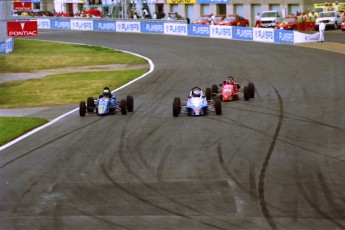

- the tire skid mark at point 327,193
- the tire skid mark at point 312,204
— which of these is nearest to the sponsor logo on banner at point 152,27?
the tire skid mark at point 327,193

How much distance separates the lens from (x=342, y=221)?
13.0m

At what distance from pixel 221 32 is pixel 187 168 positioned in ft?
176

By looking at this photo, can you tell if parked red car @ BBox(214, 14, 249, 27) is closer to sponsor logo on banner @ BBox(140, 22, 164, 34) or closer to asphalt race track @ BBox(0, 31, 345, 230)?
sponsor logo on banner @ BBox(140, 22, 164, 34)

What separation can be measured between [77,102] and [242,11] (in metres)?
59.0

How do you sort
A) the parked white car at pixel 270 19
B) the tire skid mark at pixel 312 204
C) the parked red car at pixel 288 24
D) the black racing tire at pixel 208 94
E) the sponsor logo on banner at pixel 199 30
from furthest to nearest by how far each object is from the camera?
the parked white car at pixel 270 19 → the sponsor logo on banner at pixel 199 30 → the parked red car at pixel 288 24 → the black racing tire at pixel 208 94 → the tire skid mark at pixel 312 204

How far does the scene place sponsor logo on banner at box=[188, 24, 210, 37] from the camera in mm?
72125

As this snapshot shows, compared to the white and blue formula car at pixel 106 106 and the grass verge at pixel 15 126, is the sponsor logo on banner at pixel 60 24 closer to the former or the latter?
the white and blue formula car at pixel 106 106

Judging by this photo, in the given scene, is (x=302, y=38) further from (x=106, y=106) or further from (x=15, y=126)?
(x=15, y=126)

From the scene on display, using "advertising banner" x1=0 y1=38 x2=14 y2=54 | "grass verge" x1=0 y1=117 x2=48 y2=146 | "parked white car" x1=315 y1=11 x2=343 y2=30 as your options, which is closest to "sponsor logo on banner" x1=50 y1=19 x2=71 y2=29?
"advertising banner" x1=0 y1=38 x2=14 y2=54

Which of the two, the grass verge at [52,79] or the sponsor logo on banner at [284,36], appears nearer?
the grass verge at [52,79]

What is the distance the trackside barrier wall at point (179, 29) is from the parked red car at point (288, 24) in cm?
435

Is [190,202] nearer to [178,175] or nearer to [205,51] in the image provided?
[178,175]

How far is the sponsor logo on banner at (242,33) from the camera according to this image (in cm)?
6594

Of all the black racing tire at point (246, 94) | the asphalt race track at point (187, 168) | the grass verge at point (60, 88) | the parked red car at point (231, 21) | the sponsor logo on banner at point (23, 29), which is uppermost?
the sponsor logo on banner at point (23, 29)
